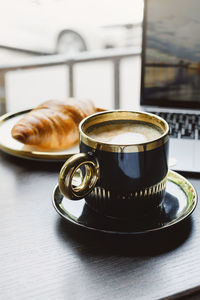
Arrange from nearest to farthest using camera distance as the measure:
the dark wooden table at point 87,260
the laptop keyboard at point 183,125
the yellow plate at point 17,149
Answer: the dark wooden table at point 87,260 → the yellow plate at point 17,149 → the laptop keyboard at point 183,125

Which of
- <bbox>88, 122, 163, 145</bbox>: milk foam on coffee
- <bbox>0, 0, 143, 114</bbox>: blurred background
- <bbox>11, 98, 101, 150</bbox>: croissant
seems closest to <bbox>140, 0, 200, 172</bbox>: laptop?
<bbox>11, 98, 101, 150</bbox>: croissant

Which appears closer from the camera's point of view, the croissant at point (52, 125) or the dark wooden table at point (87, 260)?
the dark wooden table at point (87, 260)

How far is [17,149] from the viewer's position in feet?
2.15

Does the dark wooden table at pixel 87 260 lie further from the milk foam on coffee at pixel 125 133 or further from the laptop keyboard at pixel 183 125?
the laptop keyboard at pixel 183 125

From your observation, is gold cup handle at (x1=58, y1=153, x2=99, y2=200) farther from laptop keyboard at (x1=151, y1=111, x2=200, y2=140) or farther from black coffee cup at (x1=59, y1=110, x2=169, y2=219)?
laptop keyboard at (x1=151, y1=111, x2=200, y2=140)

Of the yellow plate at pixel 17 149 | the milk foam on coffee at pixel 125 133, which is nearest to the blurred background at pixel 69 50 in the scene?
the yellow plate at pixel 17 149

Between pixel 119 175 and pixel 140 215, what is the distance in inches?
2.5

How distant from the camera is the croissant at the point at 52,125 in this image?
2.20ft

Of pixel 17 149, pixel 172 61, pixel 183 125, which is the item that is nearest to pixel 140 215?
pixel 17 149

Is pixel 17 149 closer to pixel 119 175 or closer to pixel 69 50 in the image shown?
pixel 119 175

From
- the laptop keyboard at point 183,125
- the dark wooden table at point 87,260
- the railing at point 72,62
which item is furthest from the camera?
the railing at point 72,62

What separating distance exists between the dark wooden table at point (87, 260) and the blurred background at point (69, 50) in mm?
1297

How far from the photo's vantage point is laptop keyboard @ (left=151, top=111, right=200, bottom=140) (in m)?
0.76

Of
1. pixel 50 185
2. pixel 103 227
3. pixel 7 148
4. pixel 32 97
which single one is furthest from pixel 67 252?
pixel 32 97
